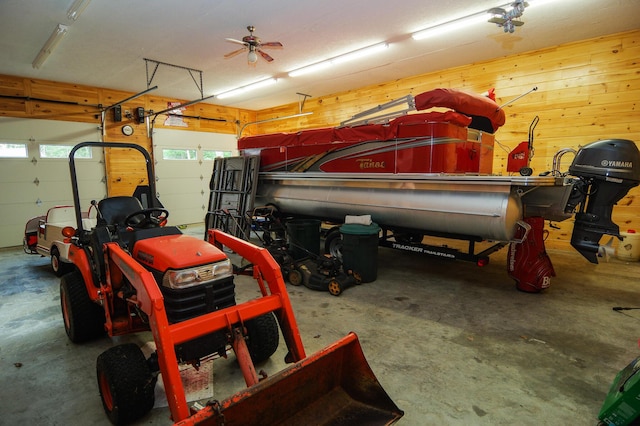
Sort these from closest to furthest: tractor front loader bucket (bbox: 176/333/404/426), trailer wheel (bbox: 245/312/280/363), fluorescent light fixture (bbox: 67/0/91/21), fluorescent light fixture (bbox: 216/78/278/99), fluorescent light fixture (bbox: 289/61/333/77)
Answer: tractor front loader bucket (bbox: 176/333/404/426) → trailer wheel (bbox: 245/312/280/363) → fluorescent light fixture (bbox: 67/0/91/21) → fluorescent light fixture (bbox: 289/61/333/77) → fluorescent light fixture (bbox: 216/78/278/99)

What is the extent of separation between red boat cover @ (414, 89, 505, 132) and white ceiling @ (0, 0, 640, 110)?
1115mm

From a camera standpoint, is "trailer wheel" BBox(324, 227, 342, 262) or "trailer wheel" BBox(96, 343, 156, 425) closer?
"trailer wheel" BBox(96, 343, 156, 425)

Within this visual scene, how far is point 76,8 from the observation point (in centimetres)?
403

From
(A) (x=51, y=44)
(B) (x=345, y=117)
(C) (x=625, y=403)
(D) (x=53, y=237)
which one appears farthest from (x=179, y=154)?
(C) (x=625, y=403)

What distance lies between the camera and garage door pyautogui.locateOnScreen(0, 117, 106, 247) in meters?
6.88

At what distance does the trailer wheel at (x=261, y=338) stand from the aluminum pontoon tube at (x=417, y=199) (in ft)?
8.18

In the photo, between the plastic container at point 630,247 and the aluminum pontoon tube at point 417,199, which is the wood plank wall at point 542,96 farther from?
the aluminum pontoon tube at point 417,199

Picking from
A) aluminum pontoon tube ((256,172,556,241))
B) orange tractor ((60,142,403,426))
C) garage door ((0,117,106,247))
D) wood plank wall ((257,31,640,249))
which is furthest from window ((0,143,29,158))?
wood plank wall ((257,31,640,249))

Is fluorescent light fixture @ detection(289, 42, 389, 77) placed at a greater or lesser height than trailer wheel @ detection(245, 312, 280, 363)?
greater

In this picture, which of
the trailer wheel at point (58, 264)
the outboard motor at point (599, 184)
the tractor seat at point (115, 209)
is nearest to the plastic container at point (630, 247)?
the outboard motor at point (599, 184)

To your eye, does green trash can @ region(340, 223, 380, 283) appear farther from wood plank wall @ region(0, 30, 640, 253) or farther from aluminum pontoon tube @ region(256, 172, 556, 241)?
wood plank wall @ region(0, 30, 640, 253)

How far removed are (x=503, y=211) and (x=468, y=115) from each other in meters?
1.77

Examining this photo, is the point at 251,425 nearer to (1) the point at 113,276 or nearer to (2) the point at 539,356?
(1) the point at 113,276

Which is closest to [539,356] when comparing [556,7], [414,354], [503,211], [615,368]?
[615,368]
